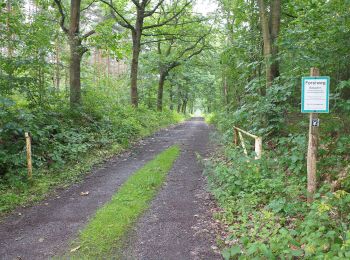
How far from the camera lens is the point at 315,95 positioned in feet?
15.1

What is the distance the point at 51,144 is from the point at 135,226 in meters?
5.35

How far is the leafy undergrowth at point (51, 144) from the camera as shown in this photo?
7.18 metres

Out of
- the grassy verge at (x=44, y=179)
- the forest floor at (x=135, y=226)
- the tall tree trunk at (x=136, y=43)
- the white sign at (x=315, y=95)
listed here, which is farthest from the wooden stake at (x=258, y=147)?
the tall tree trunk at (x=136, y=43)

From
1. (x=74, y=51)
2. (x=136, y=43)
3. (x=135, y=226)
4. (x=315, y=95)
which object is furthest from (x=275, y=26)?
(x=136, y=43)

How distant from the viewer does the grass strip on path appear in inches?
179

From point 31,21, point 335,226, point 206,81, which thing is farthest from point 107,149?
point 206,81

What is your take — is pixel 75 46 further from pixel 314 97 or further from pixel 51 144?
pixel 314 97

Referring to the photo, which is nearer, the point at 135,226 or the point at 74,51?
the point at 135,226

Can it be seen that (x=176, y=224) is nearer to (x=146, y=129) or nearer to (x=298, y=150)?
(x=298, y=150)

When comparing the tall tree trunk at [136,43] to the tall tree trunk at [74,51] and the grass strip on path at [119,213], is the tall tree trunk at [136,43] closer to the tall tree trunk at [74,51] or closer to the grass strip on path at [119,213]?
the tall tree trunk at [74,51]

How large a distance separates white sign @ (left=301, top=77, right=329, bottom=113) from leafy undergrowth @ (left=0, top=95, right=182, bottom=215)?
5.92 meters

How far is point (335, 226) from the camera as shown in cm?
375

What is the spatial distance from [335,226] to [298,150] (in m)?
2.78

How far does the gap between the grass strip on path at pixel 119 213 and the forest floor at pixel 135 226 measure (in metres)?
0.17
